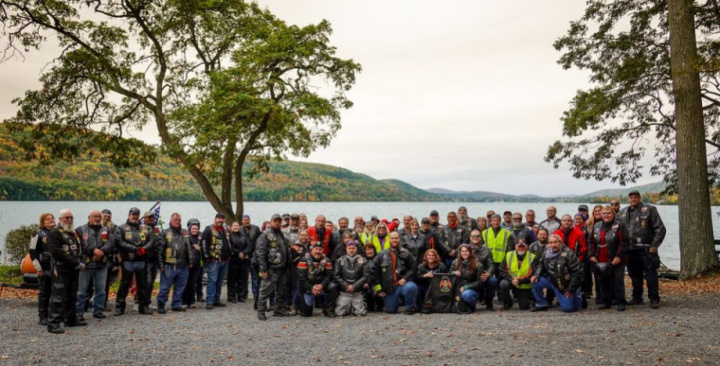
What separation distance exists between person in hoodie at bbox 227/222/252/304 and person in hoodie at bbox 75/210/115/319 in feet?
8.85

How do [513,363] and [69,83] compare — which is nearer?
[513,363]

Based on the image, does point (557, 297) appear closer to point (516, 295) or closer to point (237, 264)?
point (516, 295)

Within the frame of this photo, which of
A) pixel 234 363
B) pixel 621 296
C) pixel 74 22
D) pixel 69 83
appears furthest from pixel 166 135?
pixel 621 296

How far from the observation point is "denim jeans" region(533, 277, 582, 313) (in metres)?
9.30

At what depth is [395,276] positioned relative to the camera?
9812 millimetres

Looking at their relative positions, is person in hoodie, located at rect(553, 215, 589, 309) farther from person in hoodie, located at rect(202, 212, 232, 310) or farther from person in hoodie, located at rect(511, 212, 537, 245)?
person in hoodie, located at rect(202, 212, 232, 310)

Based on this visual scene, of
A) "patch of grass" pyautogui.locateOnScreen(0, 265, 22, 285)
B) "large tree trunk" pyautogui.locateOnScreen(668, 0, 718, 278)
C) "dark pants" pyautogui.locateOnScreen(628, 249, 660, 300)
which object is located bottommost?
"patch of grass" pyautogui.locateOnScreen(0, 265, 22, 285)

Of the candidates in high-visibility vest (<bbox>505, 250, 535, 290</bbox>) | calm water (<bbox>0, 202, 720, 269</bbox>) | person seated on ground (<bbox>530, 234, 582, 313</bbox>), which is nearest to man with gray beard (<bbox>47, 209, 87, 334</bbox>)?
high-visibility vest (<bbox>505, 250, 535, 290</bbox>)

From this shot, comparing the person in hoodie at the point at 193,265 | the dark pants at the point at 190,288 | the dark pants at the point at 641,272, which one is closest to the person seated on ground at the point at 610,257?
the dark pants at the point at 641,272

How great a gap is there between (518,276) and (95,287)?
783cm

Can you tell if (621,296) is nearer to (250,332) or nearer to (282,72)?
(250,332)

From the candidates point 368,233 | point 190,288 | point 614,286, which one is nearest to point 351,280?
point 368,233

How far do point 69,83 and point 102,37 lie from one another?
6.33 ft

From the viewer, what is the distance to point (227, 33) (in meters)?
18.2
